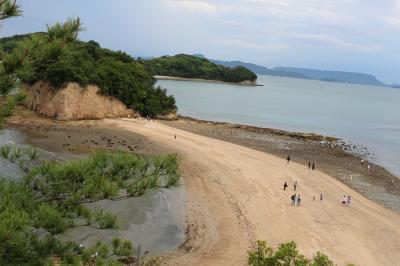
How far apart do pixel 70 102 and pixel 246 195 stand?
1038 inches

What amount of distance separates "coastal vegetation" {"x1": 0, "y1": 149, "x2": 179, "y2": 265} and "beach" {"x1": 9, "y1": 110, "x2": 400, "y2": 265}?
10.7 meters

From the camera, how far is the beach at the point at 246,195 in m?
21.0

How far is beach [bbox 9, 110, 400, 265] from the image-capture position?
2102 cm

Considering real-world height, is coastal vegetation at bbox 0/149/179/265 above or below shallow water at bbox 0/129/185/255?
above

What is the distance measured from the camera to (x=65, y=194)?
789 cm

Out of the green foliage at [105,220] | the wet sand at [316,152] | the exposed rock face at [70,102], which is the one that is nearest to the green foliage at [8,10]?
the green foliage at [105,220]

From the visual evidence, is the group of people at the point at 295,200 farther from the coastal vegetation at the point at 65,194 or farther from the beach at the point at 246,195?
the coastal vegetation at the point at 65,194

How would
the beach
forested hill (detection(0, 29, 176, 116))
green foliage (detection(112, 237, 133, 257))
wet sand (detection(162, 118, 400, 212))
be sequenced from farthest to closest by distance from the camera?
forested hill (detection(0, 29, 176, 116)), wet sand (detection(162, 118, 400, 212)), the beach, green foliage (detection(112, 237, 133, 257))

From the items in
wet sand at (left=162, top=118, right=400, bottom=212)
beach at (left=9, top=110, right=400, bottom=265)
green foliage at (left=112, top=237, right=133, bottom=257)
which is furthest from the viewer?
wet sand at (left=162, top=118, right=400, bottom=212)

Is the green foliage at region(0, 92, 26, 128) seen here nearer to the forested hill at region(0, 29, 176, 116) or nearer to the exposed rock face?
the forested hill at region(0, 29, 176, 116)

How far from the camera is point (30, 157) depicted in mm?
8258

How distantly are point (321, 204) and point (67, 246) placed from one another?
917 inches

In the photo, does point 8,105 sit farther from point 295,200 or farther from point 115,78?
point 115,78

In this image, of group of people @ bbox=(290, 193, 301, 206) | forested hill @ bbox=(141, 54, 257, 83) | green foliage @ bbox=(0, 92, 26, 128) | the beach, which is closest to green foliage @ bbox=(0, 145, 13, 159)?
green foliage @ bbox=(0, 92, 26, 128)
